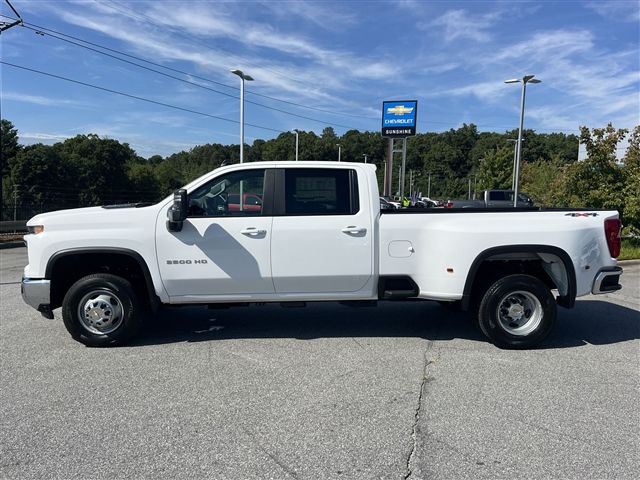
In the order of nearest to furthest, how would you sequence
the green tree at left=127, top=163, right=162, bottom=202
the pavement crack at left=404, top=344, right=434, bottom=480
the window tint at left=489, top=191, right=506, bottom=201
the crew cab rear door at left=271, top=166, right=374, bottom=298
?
the pavement crack at left=404, top=344, right=434, bottom=480 < the crew cab rear door at left=271, top=166, right=374, bottom=298 < the window tint at left=489, top=191, right=506, bottom=201 < the green tree at left=127, top=163, right=162, bottom=202

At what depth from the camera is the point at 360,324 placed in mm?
6547

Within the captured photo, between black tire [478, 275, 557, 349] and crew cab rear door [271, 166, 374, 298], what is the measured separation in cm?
133

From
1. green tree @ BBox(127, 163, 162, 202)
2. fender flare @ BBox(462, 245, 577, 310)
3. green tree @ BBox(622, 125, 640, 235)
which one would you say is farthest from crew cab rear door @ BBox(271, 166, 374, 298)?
green tree @ BBox(127, 163, 162, 202)

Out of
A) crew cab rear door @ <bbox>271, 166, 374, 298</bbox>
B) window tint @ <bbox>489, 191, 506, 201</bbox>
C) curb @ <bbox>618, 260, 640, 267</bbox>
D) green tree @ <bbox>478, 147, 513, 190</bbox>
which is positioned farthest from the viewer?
green tree @ <bbox>478, 147, 513, 190</bbox>

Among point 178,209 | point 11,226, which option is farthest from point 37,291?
point 11,226

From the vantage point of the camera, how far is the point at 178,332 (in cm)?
618

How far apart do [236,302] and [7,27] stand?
671 inches

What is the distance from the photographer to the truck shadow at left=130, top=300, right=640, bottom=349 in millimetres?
6012

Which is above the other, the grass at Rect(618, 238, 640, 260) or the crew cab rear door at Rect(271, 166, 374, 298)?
the crew cab rear door at Rect(271, 166, 374, 298)

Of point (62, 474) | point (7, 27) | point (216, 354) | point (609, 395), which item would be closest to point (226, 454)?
point (62, 474)

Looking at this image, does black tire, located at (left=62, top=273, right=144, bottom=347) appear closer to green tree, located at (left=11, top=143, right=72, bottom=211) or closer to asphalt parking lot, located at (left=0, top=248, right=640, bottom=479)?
asphalt parking lot, located at (left=0, top=248, right=640, bottom=479)

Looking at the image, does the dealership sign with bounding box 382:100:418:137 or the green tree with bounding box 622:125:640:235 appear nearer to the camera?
the green tree with bounding box 622:125:640:235

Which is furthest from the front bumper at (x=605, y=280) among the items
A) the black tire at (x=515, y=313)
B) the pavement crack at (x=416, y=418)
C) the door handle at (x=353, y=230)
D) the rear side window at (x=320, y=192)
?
the rear side window at (x=320, y=192)

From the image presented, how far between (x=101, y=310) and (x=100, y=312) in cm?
2
